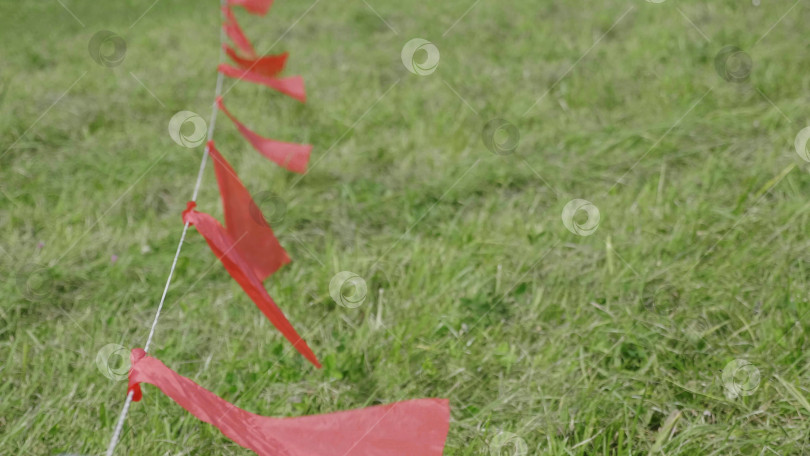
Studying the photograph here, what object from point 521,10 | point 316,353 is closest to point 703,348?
point 316,353

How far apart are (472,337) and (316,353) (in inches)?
17.4

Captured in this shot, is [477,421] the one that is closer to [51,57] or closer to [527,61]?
[527,61]

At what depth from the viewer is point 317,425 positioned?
146 centimetres

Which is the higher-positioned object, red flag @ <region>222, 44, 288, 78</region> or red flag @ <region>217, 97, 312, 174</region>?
red flag @ <region>222, 44, 288, 78</region>

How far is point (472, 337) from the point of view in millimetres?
1855
